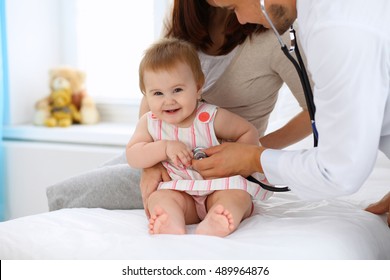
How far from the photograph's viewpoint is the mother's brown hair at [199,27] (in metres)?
1.89

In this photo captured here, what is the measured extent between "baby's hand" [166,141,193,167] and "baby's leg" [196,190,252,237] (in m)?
0.11

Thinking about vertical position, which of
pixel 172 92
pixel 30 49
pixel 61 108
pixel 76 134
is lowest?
pixel 76 134

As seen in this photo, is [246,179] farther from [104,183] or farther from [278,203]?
[104,183]

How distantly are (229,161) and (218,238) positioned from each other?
242mm

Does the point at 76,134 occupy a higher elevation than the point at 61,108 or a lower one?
lower

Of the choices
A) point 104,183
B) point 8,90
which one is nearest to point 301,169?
point 104,183

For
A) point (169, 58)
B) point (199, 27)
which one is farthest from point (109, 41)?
point (169, 58)

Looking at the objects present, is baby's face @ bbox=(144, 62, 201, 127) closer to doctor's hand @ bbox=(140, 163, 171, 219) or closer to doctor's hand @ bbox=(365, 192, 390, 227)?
doctor's hand @ bbox=(140, 163, 171, 219)

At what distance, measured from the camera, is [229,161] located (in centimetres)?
162

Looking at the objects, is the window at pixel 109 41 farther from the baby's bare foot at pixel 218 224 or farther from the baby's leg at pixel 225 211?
the baby's bare foot at pixel 218 224

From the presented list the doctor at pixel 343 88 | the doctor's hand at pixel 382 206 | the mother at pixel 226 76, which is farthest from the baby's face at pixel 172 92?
the doctor's hand at pixel 382 206

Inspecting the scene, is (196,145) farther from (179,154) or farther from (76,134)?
(76,134)

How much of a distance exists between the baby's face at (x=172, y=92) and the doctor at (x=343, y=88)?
1.11 ft

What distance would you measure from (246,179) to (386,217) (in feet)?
1.34
